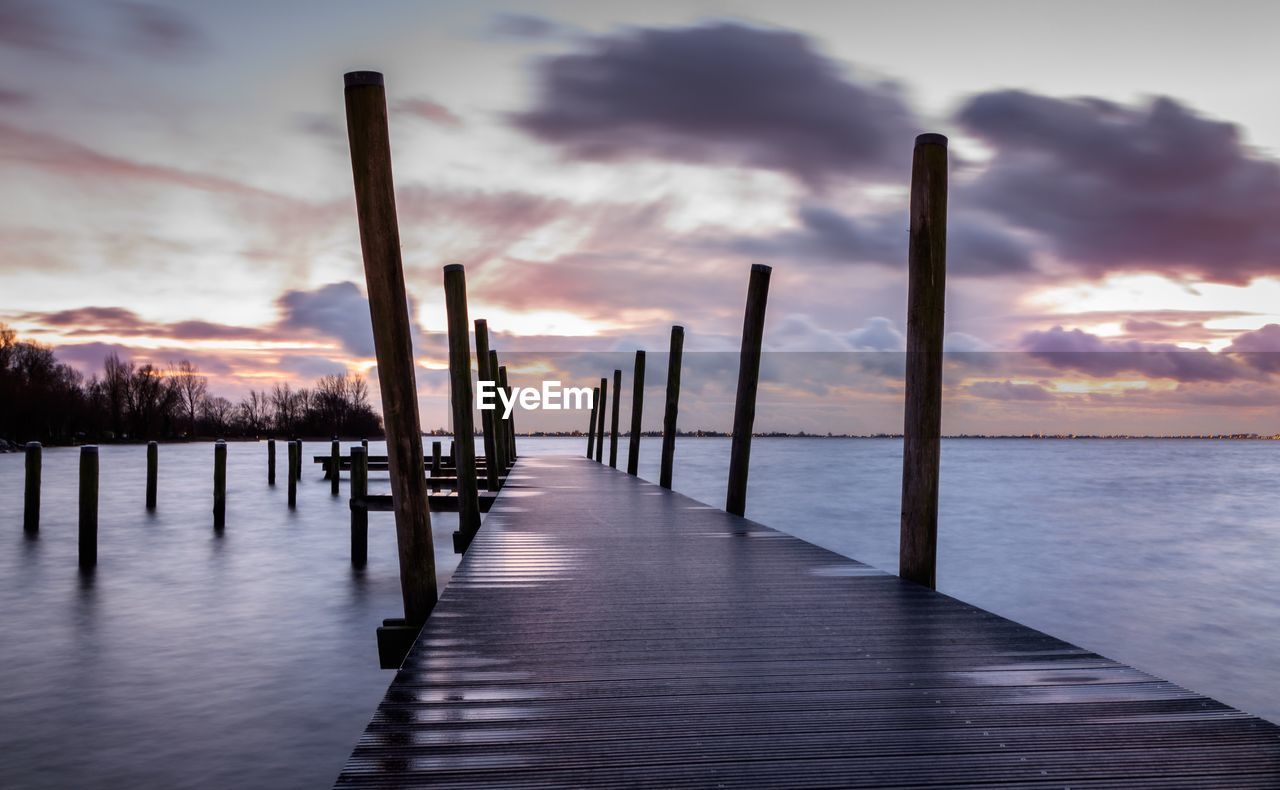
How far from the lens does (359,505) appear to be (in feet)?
39.0

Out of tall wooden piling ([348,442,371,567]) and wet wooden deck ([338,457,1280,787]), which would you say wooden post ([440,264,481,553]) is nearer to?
tall wooden piling ([348,442,371,567])

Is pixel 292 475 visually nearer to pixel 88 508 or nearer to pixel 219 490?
pixel 219 490

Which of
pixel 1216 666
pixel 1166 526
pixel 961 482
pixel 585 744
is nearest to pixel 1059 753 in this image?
pixel 585 744

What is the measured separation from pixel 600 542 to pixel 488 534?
117 centimetres

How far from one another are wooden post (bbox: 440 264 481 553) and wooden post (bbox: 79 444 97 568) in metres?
5.39

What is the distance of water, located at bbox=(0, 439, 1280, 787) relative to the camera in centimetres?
590

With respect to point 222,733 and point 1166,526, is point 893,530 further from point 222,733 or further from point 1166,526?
point 222,733

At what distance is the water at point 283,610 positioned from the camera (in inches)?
232

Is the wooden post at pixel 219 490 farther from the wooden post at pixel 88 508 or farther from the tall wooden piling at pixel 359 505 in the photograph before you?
the tall wooden piling at pixel 359 505

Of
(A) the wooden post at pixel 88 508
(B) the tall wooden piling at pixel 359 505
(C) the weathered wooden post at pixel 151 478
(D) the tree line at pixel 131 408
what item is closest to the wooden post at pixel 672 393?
(B) the tall wooden piling at pixel 359 505

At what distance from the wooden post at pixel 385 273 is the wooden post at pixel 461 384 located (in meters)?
4.14

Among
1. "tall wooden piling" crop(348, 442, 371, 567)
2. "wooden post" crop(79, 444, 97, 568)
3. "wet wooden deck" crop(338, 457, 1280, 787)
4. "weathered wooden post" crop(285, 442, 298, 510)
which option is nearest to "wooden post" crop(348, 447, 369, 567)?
"tall wooden piling" crop(348, 442, 371, 567)

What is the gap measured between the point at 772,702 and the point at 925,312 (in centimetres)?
291

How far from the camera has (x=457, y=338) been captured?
9.47m
